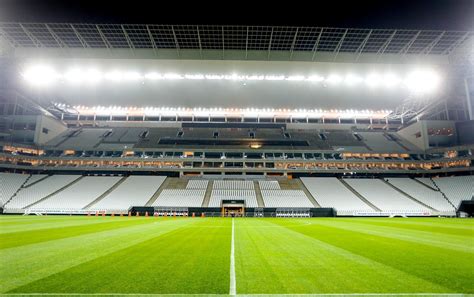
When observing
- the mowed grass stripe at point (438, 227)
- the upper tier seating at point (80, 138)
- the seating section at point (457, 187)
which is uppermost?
the upper tier seating at point (80, 138)

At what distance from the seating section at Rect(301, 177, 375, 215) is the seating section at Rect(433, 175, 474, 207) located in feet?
40.9

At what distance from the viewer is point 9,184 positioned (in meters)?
36.5

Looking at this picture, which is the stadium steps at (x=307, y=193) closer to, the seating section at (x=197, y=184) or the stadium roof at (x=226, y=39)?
the seating section at (x=197, y=184)

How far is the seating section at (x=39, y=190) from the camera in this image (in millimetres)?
33509

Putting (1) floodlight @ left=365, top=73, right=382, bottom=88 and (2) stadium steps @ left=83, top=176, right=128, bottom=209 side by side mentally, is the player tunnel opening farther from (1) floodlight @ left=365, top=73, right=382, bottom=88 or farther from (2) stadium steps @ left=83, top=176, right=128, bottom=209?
(1) floodlight @ left=365, top=73, right=382, bottom=88

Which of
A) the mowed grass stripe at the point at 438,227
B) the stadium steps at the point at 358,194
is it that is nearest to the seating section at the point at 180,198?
the stadium steps at the point at 358,194

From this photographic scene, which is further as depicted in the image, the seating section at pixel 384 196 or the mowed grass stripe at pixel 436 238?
the seating section at pixel 384 196

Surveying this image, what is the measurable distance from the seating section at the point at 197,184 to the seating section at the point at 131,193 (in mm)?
4768

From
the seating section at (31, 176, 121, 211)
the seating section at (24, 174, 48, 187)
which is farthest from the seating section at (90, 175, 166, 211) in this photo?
the seating section at (24, 174, 48, 187)

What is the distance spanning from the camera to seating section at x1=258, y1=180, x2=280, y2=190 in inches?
1599

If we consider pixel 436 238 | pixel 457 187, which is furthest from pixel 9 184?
pixel 457 187

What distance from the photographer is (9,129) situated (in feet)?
130

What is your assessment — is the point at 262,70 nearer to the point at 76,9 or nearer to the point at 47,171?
the point at 76,9

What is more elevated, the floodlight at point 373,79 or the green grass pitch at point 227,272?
the floodlight at point 373,79
